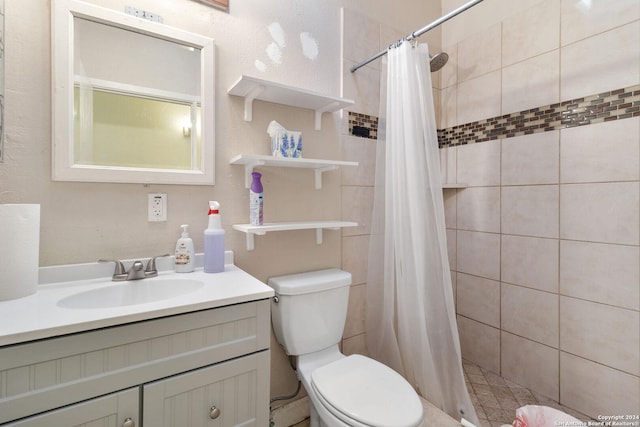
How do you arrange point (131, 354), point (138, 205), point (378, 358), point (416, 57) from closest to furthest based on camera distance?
point (131, 354)
point (138, 205)
point (416, 57)
point (378, 358)

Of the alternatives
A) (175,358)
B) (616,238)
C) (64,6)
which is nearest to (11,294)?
(175,358)

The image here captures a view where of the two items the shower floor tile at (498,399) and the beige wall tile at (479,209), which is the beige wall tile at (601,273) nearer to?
the beige wall tile at (479,209)

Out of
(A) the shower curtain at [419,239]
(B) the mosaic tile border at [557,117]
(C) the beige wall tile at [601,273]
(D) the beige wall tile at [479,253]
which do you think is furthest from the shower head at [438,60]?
(C) the beige wall tile at [601,273]

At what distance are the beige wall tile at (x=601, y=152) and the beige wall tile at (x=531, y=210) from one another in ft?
0.40

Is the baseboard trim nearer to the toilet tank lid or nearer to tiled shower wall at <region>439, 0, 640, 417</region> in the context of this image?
the toilet tank lid

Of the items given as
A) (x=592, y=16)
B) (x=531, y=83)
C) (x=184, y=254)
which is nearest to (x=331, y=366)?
(x=184, y=254)

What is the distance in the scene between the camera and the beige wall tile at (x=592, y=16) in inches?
53.0

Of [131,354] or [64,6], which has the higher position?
[64,6]

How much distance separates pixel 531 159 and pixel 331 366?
61.6 inches

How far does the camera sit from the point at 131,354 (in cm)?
78

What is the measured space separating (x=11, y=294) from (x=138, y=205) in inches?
17.7

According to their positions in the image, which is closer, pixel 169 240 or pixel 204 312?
pixel 204 312

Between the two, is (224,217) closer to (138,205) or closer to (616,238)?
(138,205)

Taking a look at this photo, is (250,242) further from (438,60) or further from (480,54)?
(480,54)
